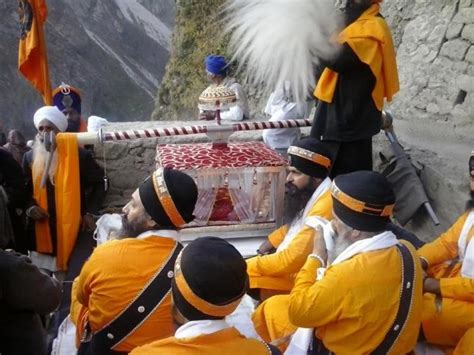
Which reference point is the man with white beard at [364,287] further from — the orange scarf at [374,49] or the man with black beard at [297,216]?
the orange scarf at [374,49]

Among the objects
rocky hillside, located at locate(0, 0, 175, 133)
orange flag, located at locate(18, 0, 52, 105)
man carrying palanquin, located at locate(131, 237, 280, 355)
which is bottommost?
rocky hillside, located at locate(0, 0, 175, 133)

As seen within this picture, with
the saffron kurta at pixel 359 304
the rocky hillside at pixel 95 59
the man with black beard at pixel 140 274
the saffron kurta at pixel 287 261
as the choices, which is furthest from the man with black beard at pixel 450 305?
the rocky hillside at pixel 95 59

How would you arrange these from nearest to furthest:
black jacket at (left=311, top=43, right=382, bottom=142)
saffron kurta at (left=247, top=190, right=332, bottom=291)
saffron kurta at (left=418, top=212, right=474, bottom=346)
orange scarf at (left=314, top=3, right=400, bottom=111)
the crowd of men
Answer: the crowd of men < saffron kurta at (left=418, top=212, right=474, bottom=346) < saffron kurta at (left=247, top=190, right=332, bottom=291) < orange scarf at (left=314, top=3, right=400, bottom=111) < black jacket at (left=311, top=43, right=382, bottom=142)

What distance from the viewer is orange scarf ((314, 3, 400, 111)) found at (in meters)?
3.63

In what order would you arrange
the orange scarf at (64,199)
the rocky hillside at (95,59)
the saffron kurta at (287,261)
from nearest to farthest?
the saffron kurta at (287,261), the orange scarf at (64,199), the rocky hillside at (95,59)

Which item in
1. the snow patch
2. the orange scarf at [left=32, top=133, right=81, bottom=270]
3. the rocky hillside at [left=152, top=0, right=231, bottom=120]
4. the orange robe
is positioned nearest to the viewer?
the orange robe

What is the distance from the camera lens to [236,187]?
4461 mm

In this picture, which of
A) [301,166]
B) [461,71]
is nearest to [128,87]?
[461,71]

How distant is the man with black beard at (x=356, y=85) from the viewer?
365 cm

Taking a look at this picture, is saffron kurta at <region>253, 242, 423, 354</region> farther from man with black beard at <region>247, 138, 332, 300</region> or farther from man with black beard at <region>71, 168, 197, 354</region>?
man with black beard at <region>247, 138, 332, 300</region>

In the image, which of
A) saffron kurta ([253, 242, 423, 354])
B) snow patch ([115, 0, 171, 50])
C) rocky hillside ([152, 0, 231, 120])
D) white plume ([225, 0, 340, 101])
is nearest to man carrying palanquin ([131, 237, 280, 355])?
saffron kurta ([253, 242, 423, 354])

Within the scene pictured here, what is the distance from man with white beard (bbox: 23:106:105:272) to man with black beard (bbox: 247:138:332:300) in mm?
1670

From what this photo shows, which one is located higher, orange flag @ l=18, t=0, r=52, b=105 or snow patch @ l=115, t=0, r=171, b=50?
orange flag @ l=18, t=0, r=52, b=105

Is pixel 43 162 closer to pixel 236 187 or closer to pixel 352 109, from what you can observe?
pixel 236 187
